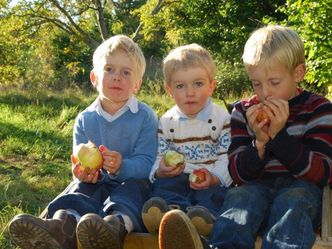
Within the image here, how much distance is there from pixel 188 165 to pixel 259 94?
586mm

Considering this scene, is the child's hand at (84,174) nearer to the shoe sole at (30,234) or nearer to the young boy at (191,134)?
the young boy at (191,134)

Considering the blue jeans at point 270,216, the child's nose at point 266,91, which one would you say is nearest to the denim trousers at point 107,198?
the blue jeans at point 270,216

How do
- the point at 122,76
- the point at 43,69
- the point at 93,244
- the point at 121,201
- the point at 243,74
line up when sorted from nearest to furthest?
the point at 93,244, the point at 121,201, the point at 122,76, the point at 243,74, the point at 43,69

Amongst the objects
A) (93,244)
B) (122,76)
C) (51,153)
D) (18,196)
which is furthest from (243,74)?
(93,244)

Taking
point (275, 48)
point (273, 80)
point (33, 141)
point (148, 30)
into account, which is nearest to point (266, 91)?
point (273, 80)

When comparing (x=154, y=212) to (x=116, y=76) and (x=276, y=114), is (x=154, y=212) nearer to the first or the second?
(x=276, y=114)

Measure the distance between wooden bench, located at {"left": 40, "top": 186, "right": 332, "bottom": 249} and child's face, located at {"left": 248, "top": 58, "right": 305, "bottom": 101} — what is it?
1.75 ft

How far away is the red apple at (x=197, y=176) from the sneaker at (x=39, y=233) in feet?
2.29

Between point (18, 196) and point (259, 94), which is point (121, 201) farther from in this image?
point (18, 196)

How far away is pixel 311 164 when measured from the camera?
8.30 ft

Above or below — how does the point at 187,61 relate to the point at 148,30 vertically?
below

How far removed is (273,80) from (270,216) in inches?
27.9

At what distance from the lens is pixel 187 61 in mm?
2988

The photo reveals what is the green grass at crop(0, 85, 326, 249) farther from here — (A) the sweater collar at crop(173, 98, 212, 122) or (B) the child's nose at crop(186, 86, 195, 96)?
(B) the child's nose at crop(186, 86, 195, 96)
